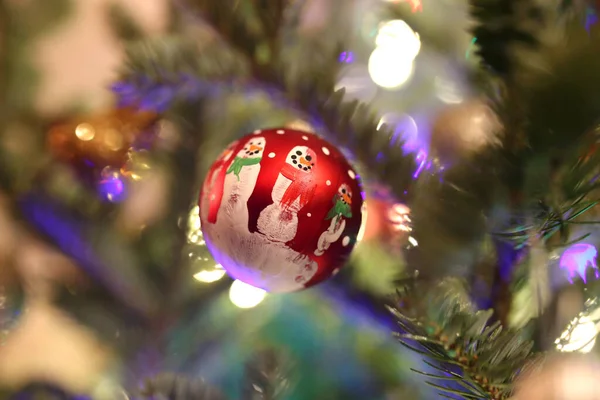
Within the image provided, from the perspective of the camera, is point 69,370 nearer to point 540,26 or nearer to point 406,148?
point 406,148

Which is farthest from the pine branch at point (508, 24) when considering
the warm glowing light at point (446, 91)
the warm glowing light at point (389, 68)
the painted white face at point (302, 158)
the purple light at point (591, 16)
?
the warm glowing light at point (389, 68)

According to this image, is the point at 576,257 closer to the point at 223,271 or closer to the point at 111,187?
the point at 223,271

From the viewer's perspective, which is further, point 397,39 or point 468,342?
point 397,39

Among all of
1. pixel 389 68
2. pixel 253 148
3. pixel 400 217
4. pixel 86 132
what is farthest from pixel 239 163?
pixel 389 68

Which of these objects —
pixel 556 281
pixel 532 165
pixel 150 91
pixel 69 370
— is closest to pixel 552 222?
pixel 532 165

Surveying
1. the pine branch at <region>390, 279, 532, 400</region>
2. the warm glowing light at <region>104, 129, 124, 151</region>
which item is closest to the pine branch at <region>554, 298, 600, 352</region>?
the pine branch at <region>390, 279, 532, 400</region>
